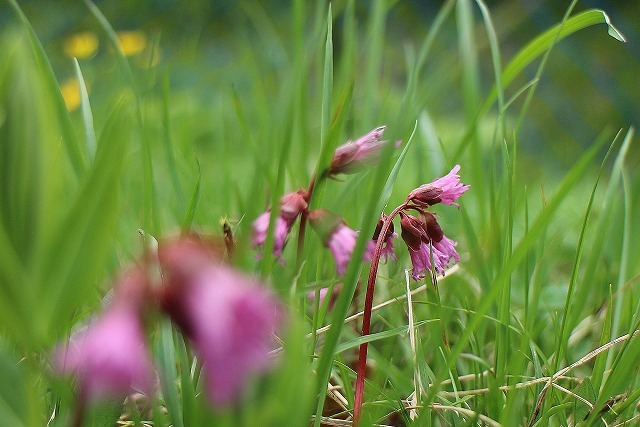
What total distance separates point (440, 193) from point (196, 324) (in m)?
0.32

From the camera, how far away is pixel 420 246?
0.53m

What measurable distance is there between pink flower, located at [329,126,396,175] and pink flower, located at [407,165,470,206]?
0.04 meters

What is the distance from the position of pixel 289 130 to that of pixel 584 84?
Result: 443cm

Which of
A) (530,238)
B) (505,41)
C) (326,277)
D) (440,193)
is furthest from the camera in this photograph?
(505,41)

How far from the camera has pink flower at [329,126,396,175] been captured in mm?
547

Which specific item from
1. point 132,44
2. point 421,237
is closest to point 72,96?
point 132,44

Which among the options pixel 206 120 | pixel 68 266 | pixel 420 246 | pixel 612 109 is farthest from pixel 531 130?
pixel 68 266

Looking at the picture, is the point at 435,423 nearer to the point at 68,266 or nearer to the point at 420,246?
the point at 420,246

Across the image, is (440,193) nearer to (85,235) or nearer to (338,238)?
(338,238)

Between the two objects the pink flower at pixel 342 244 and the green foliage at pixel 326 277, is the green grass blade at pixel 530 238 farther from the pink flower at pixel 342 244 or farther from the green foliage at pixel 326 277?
the pink flower at pixel 342 244

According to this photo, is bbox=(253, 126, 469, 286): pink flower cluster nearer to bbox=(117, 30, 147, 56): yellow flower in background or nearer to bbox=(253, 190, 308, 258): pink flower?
bbox=(253, 190, 308, 258): pink flower

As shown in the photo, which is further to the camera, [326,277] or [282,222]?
[326,277]

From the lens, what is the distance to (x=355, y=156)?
55 centimetres

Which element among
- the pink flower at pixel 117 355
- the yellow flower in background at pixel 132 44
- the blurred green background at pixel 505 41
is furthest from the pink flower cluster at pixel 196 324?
the blurred green background at pixel 505 41
